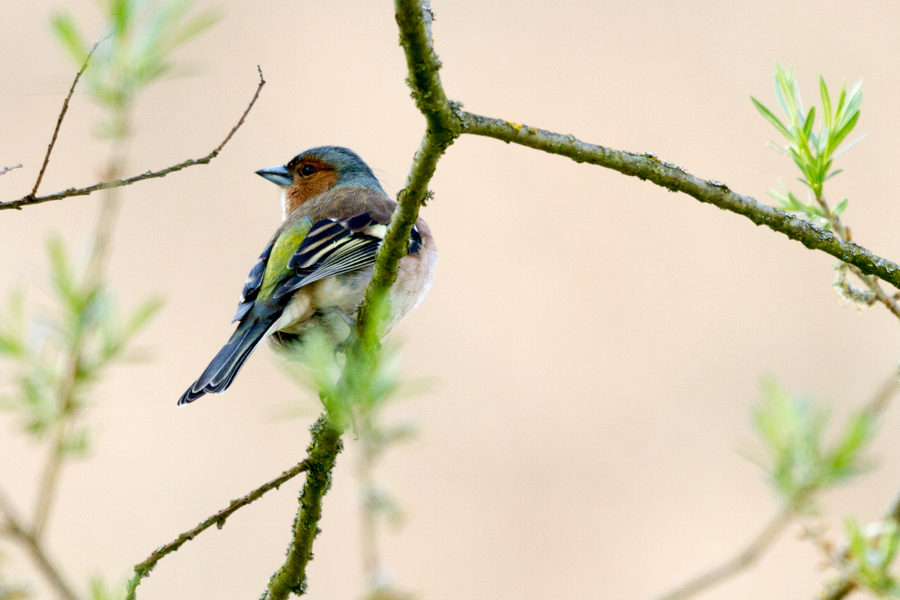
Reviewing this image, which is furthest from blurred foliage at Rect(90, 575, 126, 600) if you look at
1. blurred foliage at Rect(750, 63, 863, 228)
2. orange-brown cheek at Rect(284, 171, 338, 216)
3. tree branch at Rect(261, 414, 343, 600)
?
orange-brown cheek at Rect(284, 171, 338, 216)

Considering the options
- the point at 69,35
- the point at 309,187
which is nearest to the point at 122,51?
the point at 69,35

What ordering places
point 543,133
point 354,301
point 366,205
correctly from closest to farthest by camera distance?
point 543,133 < point 354,301 < point 366,205

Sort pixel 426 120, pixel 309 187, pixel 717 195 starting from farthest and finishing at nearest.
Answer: pixel 309 187, pixel 717 195, pixel 426 120

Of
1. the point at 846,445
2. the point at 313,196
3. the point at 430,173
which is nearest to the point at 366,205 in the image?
the point at 313,196

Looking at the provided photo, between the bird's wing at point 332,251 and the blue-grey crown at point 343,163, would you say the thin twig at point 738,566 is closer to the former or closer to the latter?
the bird's wing at point 332,251

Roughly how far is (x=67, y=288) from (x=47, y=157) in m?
0.18

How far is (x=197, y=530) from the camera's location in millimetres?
1183

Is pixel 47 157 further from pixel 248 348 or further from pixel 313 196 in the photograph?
pixel 313 196

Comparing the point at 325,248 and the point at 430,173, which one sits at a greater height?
the point at 325,248

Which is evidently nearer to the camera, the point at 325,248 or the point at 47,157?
the point at 47,157

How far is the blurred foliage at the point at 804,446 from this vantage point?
45.5 inches

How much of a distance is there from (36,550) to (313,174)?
10.2ft

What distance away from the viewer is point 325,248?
260cm

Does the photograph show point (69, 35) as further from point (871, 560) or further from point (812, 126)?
point (871, 560)
